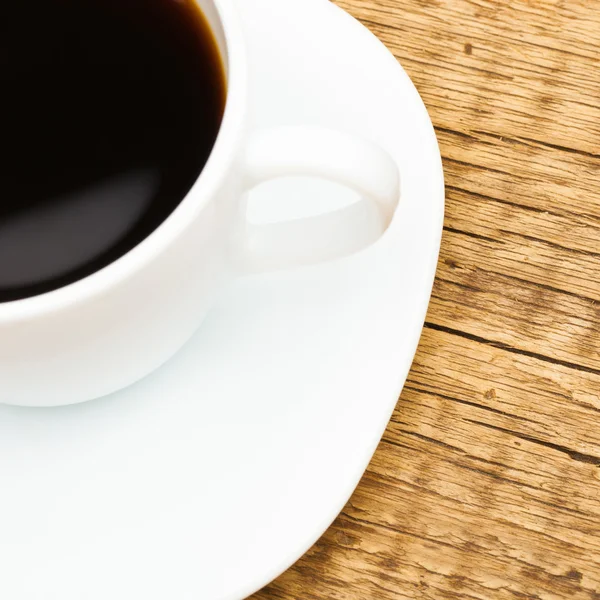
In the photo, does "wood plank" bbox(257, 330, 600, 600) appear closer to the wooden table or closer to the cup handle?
the wooden table

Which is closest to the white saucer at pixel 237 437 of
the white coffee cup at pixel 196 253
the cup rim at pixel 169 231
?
the white coffee cup at pixel 196 253

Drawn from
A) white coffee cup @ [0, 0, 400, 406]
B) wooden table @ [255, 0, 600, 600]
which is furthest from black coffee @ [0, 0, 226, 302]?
wooden table @ [255, 0, 600, 600]

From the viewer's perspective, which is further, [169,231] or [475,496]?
[475,496]

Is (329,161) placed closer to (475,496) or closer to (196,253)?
(196,253)

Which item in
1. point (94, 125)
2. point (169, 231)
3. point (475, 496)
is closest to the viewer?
point (169, 231)

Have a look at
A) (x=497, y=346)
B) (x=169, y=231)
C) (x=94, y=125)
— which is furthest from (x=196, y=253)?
A: (x=497, y=346)
